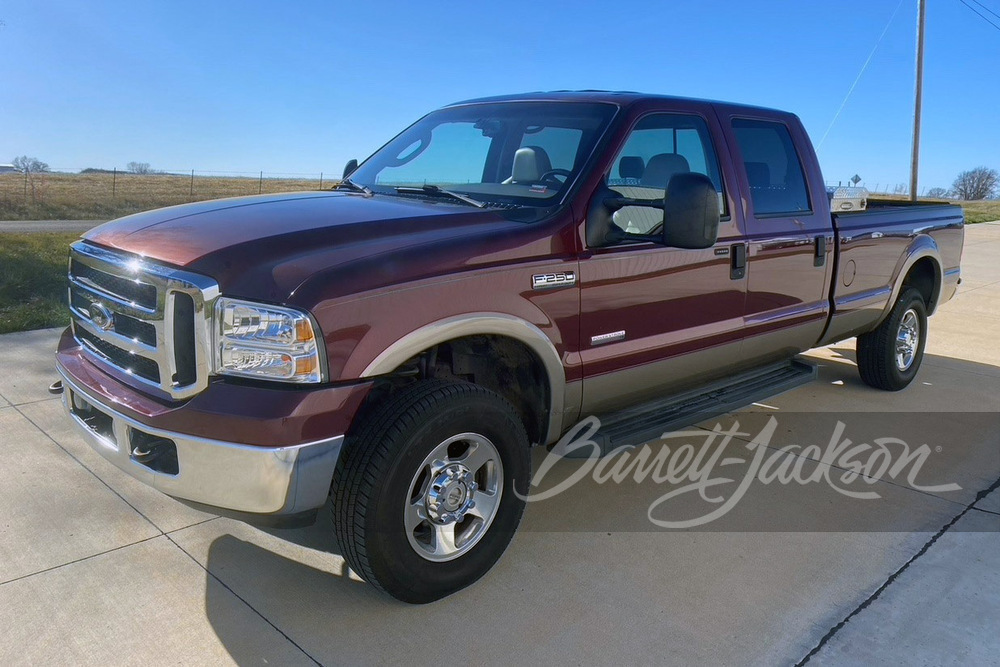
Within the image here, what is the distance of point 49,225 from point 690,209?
1981 cm

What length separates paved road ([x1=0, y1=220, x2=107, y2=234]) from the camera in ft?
58.3

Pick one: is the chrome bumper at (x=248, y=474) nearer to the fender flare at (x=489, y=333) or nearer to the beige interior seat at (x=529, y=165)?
the fender flare at (x=489, y=333)

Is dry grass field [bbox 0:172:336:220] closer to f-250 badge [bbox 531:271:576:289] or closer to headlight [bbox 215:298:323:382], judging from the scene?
f-250 badge [bbox 531:271:576:289]

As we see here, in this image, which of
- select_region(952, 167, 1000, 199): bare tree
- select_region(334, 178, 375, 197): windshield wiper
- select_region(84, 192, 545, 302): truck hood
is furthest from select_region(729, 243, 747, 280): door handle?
select_region(952, 167, 1000, 199): bare tree

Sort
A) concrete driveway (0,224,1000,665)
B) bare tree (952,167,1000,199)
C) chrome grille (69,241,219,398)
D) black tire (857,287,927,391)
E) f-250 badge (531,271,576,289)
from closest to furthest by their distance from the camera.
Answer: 1. chrome grille (69,241,219,398)
2. concrete driveway (0,224,1000,665)
3. f-250 badge (531,271,576,289)
4. black tire (857,287,927,391)
5. bare tree (952,167,1000,199)

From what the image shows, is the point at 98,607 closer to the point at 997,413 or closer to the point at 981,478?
the point at 981,478

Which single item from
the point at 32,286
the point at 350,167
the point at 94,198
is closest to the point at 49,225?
the point at 94,198

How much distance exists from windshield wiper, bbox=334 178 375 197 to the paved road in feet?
50.4

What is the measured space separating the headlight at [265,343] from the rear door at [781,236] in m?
2.63

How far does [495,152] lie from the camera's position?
4215 millimetres

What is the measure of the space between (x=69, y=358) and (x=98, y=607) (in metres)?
1.08

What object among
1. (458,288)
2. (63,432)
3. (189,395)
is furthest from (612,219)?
(63,432)

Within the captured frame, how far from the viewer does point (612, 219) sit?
3539 millimetres

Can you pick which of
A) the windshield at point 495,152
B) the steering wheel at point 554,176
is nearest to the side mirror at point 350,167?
the windshield at point 495,152
